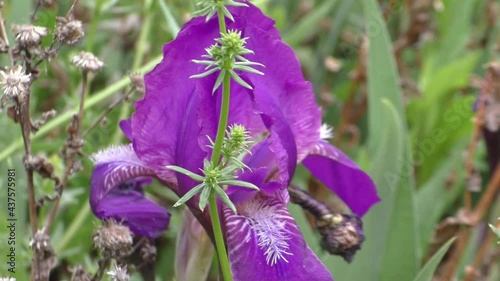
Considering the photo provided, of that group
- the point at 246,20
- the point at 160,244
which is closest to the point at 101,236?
the point at 246,20

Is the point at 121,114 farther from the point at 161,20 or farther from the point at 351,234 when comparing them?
the point at 351,234

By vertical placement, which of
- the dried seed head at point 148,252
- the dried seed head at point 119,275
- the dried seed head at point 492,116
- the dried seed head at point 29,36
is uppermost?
the dried seed head at point 492,116

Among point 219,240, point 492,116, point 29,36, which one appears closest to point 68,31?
point 29,36

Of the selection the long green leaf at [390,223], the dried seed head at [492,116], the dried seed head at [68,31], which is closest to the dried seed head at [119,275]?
the dried seed head at [68,31]

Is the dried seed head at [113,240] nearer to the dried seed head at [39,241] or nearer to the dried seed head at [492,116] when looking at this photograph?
the dried seed head at [39,241]

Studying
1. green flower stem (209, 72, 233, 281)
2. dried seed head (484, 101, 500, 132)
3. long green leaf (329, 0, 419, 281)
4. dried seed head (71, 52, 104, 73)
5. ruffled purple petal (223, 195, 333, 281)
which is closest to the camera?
green flower stem (209, 72, 233, 281)

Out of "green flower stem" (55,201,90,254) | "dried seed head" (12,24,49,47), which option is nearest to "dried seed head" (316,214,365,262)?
"dried seed head" (12,24,49,47)

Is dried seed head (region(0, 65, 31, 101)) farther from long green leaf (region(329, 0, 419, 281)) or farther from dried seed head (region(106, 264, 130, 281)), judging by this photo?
long green leaf (region(329, 0, 419, 281))

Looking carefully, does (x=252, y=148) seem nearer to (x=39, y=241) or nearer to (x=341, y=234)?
(x=341, y=234)
